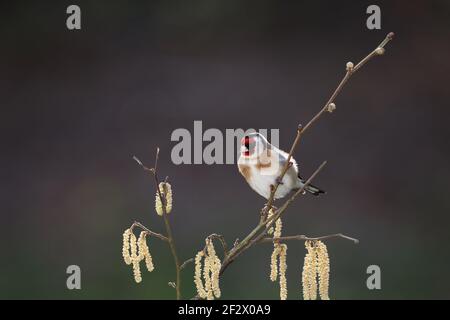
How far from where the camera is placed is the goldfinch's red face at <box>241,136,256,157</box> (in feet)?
3.15

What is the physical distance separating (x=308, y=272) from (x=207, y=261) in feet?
0.32

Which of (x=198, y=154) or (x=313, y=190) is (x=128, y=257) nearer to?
(x=198, y=154)

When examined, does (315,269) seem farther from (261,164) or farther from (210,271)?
(261,164)

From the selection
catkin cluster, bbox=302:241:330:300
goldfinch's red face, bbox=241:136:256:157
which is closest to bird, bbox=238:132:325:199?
goldfinch's red face, bbox=241:136:256:157

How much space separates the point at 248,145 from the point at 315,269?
0.38m

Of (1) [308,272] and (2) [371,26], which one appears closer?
(1) [308,272]

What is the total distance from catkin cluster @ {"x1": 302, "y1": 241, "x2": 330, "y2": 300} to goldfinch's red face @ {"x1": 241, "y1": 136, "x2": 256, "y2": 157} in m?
0.36

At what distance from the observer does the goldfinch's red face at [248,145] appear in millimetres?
959

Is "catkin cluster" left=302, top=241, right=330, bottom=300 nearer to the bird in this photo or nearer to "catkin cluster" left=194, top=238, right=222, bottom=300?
"catkin cluster" left=194, top=238, right=222, bottom=300

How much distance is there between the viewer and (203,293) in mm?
607

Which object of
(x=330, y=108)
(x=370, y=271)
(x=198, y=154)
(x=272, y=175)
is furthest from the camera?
(x=370, y=271)

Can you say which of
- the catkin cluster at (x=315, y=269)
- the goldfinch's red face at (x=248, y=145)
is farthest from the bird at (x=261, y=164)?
the catkin cluster at (x=315, y=269)

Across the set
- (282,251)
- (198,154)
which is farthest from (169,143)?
(282,251)

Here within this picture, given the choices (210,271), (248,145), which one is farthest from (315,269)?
(248,145)
